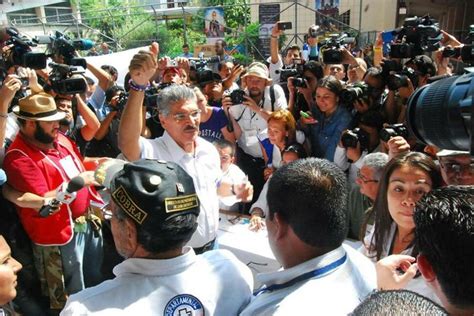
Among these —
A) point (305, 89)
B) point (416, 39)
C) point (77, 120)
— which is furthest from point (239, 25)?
point (416, 39)

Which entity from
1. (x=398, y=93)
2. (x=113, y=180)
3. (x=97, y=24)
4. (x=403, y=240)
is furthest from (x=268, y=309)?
(x=97, y=24)

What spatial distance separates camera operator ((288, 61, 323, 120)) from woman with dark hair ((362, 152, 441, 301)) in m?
2.15

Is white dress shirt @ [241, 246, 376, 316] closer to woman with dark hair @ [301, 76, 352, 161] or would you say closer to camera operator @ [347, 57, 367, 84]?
woman with dark hair @ [301, 76, 352, 161]

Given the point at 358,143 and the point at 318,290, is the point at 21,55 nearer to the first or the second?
the point at 358,143

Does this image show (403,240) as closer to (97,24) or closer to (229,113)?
(229,113)

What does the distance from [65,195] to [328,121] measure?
2124 millimetres

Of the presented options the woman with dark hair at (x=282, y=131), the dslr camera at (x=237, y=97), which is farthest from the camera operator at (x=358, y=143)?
the dslr camera at (x=237, y=97)

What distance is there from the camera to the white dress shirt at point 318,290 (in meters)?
1.10

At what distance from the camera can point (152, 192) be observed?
1248mm

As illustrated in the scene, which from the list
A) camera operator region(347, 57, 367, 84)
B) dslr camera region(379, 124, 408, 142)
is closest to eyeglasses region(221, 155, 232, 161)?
dslr camera region(379, 124, 408, 142)

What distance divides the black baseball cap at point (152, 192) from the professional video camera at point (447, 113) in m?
0.74

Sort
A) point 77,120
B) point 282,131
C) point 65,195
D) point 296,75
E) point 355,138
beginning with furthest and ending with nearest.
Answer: point 296,75 → point 77,120 → point 282,131 → point 355,138 → point 65,195

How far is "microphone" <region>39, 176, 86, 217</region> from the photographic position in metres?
2.53

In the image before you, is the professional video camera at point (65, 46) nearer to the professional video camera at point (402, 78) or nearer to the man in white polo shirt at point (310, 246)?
the professional video camera at point (402, 78)
